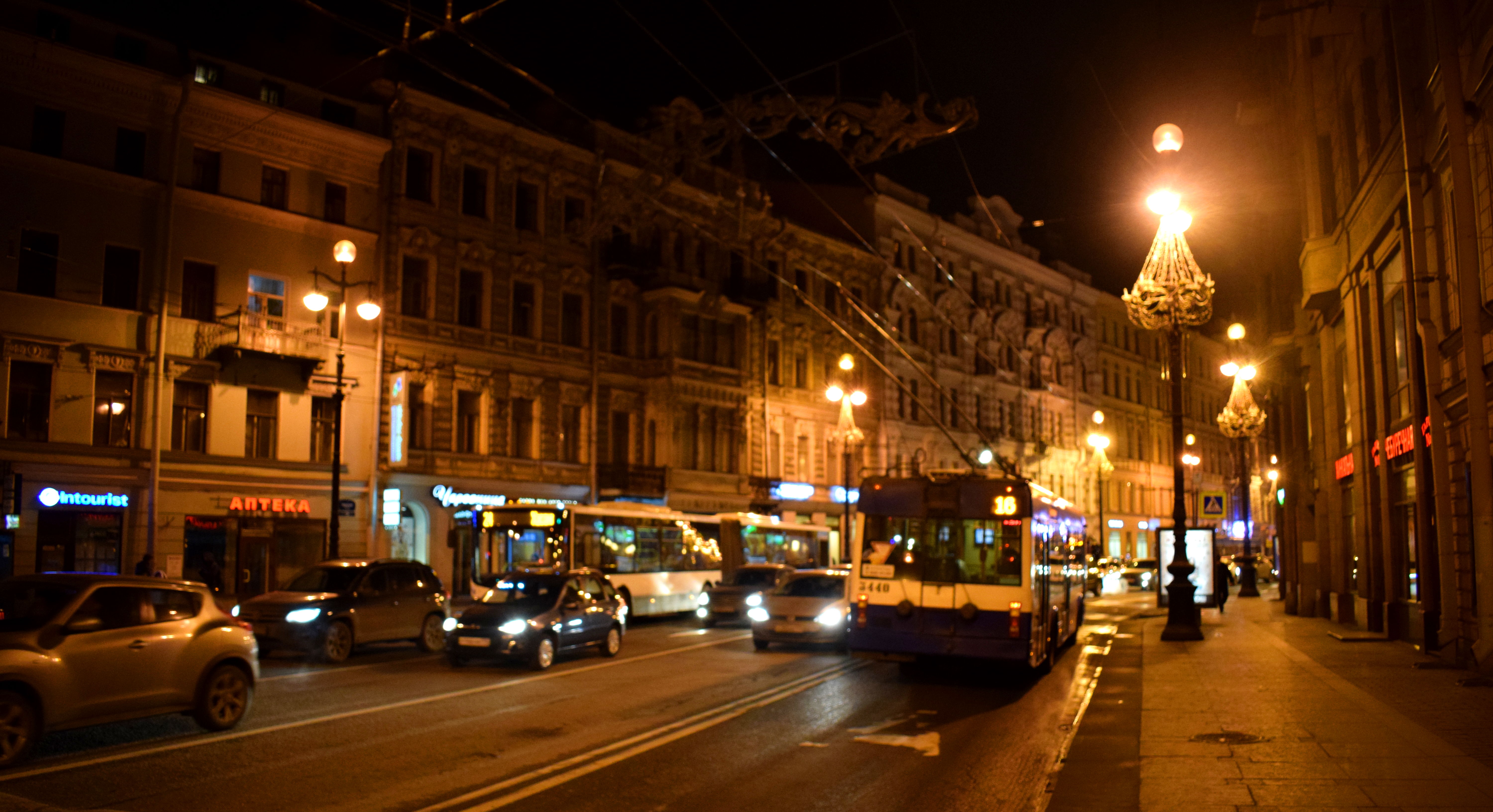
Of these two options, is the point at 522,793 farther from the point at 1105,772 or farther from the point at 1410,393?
the point at 1410,393

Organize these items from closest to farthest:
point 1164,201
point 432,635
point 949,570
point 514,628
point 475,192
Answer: point 949,570, point 514,628, point 1164,201, point 432,635, point 475,192

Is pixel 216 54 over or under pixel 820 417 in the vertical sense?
over

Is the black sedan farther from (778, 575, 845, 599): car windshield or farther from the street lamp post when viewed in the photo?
the street lamp post

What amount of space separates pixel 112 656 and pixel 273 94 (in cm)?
2503

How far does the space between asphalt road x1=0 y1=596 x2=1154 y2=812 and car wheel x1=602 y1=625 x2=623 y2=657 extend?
6.36ft

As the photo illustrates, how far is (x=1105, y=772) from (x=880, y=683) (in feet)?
23.2

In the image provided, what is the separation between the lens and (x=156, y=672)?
36.1ft

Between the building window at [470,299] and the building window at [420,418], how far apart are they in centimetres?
272

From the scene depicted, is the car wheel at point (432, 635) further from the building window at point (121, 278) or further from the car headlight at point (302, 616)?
the building window at point (121, 278)

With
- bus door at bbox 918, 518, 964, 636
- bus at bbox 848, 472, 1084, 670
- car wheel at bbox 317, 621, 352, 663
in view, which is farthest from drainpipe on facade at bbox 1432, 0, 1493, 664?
car wheel at bbox 317, 621, 352, 663

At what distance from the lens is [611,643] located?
803 inches

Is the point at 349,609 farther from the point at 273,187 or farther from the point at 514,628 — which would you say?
the point at 273,187

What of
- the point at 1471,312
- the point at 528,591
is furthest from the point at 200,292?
the point at 1471,312

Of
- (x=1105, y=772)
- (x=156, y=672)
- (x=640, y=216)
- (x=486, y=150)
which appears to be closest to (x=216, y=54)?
(x=486, y=150)
